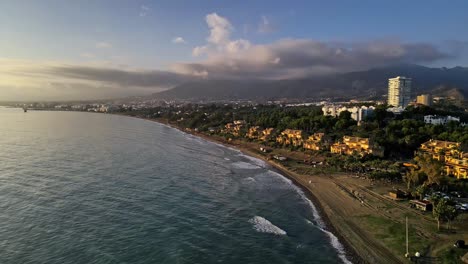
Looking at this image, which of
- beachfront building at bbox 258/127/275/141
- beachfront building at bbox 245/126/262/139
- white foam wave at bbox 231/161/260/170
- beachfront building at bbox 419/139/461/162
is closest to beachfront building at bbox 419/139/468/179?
beachfront building at bbox 419/139/461/162

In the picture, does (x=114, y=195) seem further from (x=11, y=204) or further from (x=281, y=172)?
(x=281, y=172)

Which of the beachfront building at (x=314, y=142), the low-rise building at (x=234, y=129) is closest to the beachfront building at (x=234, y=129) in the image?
the low-rise building at (x=234, y=129)

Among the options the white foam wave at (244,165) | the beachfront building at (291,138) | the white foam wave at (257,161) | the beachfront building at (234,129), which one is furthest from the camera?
the beachfront building at (234,129)

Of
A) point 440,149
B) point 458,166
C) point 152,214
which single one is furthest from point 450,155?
point 152,214

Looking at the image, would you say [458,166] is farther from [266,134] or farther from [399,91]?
[399,91]

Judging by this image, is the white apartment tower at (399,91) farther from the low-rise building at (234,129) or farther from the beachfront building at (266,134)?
the beachfront building at (266,134)

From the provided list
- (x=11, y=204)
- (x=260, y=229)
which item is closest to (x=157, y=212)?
(x=260, y=229)

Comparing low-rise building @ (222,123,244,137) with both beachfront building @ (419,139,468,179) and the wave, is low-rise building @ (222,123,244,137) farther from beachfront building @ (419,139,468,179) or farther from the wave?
the wave
